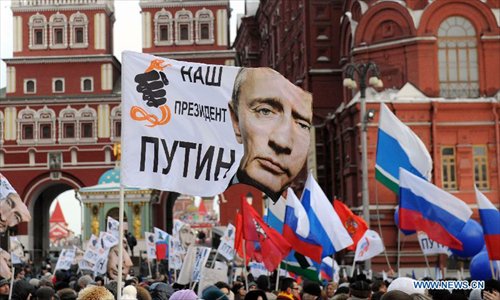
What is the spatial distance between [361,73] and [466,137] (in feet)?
34.7

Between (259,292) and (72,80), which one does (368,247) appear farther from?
(72,80)

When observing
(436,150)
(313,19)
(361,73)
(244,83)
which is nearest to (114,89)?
(313,19)

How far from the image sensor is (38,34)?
68.2 m

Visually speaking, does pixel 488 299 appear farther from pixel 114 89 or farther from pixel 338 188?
pixel 114 89

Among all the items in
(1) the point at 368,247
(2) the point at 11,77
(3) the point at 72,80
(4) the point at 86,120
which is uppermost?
(2) the point at 11,77

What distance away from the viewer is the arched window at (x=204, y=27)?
68.2 meters

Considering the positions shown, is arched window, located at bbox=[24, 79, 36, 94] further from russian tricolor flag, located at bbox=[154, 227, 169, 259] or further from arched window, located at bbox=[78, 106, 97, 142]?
russian tricolor flag, located at bbox=[154, 227, 169, 259]

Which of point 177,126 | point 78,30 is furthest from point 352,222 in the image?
point 78,30

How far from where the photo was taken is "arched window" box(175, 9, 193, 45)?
68062 mm

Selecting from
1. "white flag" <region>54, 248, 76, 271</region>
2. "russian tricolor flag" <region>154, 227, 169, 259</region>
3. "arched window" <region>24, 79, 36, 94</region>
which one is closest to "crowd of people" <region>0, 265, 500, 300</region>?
"white flag" <region>54, 248, 76, 271</region>

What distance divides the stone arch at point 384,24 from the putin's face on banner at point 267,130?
82.2 ft

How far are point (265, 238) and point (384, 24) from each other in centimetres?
1938

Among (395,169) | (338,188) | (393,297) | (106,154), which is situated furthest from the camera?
(106,154)

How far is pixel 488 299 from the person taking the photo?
8680 millimetres
